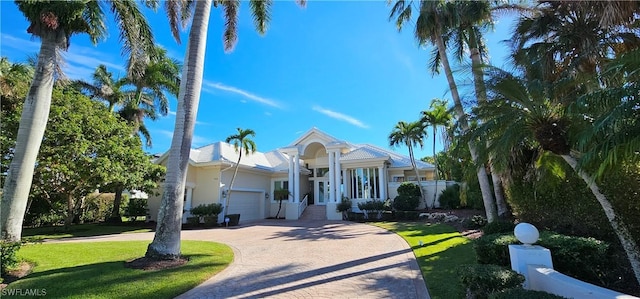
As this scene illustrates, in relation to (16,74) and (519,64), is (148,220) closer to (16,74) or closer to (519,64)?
(16,74)

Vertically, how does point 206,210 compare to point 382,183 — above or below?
below

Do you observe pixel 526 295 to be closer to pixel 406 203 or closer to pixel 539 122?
pixel 539 122

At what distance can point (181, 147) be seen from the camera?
877 cm

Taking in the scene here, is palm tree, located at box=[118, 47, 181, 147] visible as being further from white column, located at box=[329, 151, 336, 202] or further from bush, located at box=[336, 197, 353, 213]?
bush, located at box=[336, 197, 353, 213]

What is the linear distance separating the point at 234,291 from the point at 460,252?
688cm

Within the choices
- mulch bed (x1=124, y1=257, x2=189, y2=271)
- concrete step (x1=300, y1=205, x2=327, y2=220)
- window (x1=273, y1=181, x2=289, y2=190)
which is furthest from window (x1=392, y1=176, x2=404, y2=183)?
mulch bed (x1=124, y1=257, x2=189, y2=271)

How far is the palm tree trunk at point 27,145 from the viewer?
9.87 m

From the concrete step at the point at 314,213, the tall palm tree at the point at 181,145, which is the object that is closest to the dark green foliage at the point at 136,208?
the concrete step at the point at 314,213

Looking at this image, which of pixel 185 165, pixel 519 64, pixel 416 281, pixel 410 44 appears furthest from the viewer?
pixel 410 44

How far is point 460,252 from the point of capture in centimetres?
940

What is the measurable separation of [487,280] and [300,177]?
22392 mm

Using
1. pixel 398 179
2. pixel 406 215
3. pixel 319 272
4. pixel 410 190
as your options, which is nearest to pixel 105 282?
pixel 319 272

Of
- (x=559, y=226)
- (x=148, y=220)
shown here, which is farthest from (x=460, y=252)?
(x=148, y=220)

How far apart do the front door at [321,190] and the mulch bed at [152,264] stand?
18.6 m
